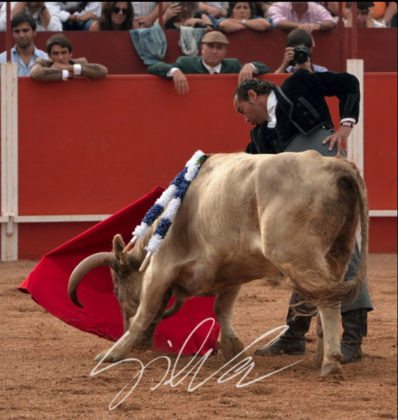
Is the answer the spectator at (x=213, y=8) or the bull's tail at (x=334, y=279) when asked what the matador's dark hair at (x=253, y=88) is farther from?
the spectator at (x=213, y=8)

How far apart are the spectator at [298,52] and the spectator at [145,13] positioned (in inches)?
56.3

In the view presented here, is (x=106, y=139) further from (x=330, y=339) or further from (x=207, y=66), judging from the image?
(x=330, y=339)

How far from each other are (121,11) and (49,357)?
481cm

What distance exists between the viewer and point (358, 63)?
9.00 m

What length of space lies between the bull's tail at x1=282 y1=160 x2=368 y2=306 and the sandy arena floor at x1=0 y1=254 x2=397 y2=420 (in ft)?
1.39

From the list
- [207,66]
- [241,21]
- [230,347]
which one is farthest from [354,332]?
[241,21]

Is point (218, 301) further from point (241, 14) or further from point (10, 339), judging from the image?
point (241, 14)

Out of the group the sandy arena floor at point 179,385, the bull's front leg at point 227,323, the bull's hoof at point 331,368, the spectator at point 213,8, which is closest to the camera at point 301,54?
the spectator at point 213,8

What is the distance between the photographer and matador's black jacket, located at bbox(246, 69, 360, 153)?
16.0ft

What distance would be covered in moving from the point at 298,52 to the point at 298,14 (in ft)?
5.79

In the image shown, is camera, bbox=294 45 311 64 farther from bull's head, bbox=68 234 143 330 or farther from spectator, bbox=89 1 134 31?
bull's head, bbox=68 234 143 330

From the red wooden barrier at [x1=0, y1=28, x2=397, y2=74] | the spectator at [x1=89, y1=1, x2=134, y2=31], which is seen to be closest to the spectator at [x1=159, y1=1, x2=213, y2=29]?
the red wooden barrier at [x1=0, y1=28, x2=397, y2=74]

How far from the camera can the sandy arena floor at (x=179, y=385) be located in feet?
12.9

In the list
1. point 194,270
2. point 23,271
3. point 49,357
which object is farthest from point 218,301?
point 23,271
